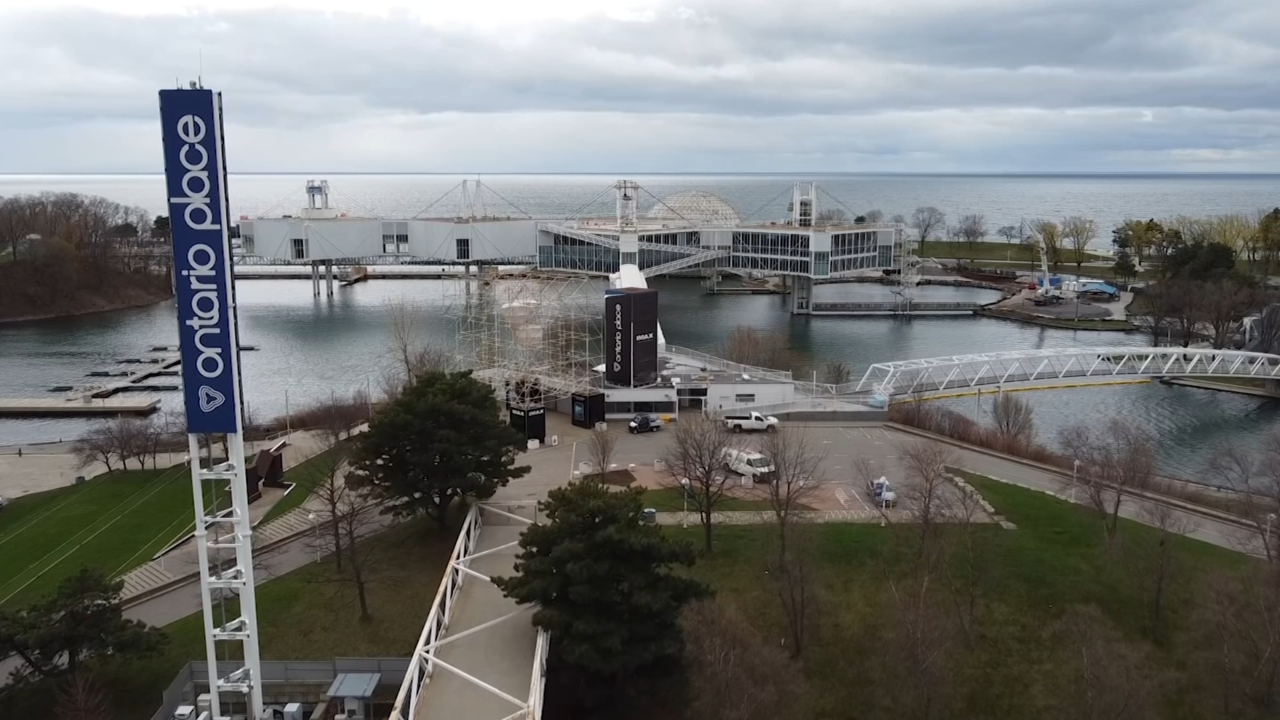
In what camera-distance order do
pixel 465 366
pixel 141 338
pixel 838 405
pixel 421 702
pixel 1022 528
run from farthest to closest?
pixel 141 338 < pixel 465 366 < pixel 838 405 < pixel 1022 528 < pixel 421 702

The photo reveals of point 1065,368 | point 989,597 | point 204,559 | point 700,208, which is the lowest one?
point 989,597

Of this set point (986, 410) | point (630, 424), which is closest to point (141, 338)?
point (630, 424)

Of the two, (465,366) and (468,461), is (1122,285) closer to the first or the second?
(465,366)

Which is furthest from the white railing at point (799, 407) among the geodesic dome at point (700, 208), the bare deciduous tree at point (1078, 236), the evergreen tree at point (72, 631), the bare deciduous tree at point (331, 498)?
the bare deciduous tree at point (1078, 236)

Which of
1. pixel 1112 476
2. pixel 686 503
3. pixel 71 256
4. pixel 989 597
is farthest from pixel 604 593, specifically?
pixel 71 256

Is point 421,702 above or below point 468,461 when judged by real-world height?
below

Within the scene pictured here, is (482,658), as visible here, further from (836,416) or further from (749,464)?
(836,416)
